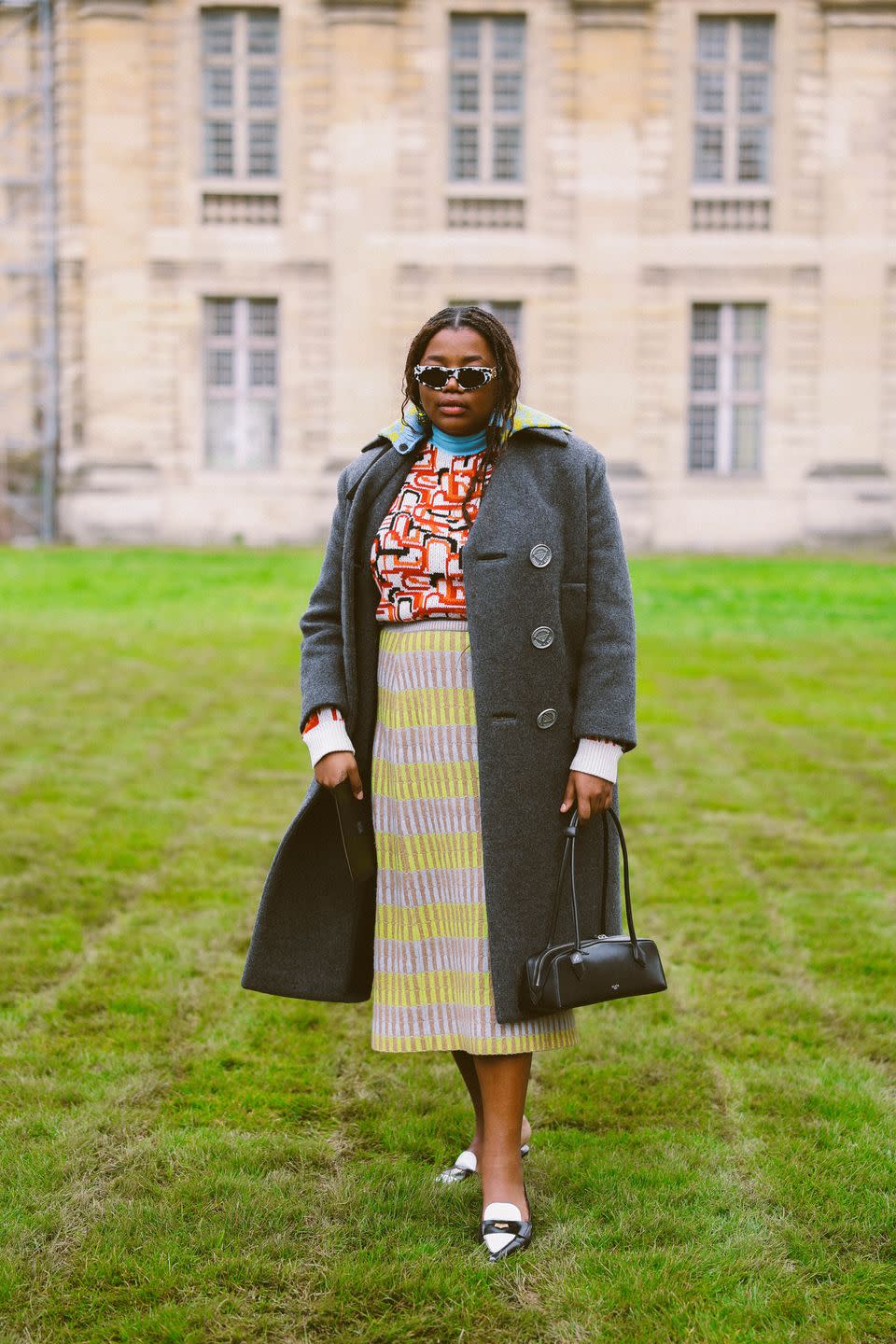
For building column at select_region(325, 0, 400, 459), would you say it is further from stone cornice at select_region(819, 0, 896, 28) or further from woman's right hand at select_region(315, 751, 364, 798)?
woman's right hand at select_region(315, 751, 364, 798)

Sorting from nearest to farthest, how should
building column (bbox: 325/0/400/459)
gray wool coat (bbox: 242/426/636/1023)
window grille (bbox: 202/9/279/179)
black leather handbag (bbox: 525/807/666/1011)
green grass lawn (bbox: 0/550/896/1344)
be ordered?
1. green grass lawn (bbox: 0/550/896/1344)
2. black leather handbag (bbox: 525/807/666/1011)
3. gray wool coat (bbox: 242/426/636/1023)
4. building column (bbox: 325/0/400/459)
5. window grille (bbox: 202/9/279/179)

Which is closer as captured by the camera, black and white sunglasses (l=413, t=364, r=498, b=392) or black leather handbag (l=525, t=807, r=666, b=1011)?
black leather handbag (l=525, t=807, r=666, b=1011)

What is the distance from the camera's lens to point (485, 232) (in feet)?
79.5

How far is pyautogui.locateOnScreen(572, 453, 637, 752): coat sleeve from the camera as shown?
336cm

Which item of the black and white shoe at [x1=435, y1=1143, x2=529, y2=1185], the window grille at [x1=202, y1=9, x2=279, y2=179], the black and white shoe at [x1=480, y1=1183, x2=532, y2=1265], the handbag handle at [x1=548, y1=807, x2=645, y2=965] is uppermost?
the window grille at [x1=202, y1=9, x2=279, y2=179]

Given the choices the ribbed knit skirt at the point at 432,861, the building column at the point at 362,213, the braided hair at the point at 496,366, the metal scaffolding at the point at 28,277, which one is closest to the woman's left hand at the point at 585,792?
the ribbed knit skirt at the point at 432,861

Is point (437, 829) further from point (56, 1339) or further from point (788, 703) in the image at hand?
point (788, 703)

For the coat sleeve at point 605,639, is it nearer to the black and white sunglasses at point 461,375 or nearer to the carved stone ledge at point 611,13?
the black and white sunglasses at point 461,375

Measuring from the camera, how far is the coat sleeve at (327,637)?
3.53 m

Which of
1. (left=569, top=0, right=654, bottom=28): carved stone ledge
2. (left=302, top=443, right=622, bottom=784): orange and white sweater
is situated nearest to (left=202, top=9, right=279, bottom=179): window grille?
(left=569, top=0, right=654, bottom=28): carved stone ledge

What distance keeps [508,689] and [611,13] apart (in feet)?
74.7

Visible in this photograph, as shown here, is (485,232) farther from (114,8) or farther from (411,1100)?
(411,1100)

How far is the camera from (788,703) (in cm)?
1038

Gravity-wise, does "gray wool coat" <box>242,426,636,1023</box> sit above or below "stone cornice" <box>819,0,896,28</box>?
below
